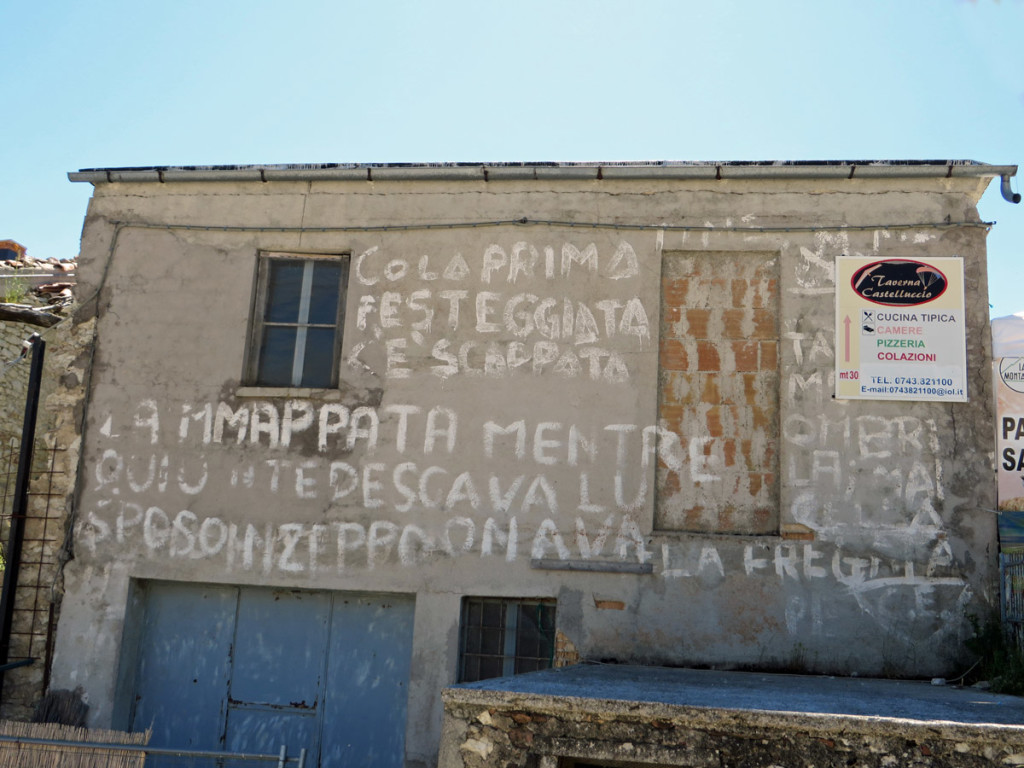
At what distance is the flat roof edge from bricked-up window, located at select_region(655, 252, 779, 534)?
2.43ft

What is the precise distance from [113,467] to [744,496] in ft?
18.3

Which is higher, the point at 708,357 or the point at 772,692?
the point at 708,357

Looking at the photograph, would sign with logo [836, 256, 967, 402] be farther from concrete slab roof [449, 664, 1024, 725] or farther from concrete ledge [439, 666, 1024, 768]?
concrete ledge [439, 666, 1024, 768]

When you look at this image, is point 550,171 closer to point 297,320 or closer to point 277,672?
point 297,320

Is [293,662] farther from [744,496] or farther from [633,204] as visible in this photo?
[633,204]

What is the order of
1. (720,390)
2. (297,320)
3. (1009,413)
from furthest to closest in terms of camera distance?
(297,320) < (720,390) < (1009,413)

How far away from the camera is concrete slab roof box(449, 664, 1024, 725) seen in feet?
17.1

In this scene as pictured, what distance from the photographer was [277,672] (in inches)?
327

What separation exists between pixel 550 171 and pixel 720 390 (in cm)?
244

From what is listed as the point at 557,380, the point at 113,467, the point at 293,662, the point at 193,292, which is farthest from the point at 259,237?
the point at 293,662

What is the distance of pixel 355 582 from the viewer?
321 inches

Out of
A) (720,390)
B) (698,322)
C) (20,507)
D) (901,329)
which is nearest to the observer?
(901,329)

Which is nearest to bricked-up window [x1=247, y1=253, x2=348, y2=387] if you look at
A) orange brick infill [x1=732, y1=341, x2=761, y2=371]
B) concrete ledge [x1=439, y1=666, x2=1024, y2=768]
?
orange brick infill [x1=732, y1=341, x2=761, y2=371]

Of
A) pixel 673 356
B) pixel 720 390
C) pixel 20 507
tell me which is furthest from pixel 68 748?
pixel 720 390
